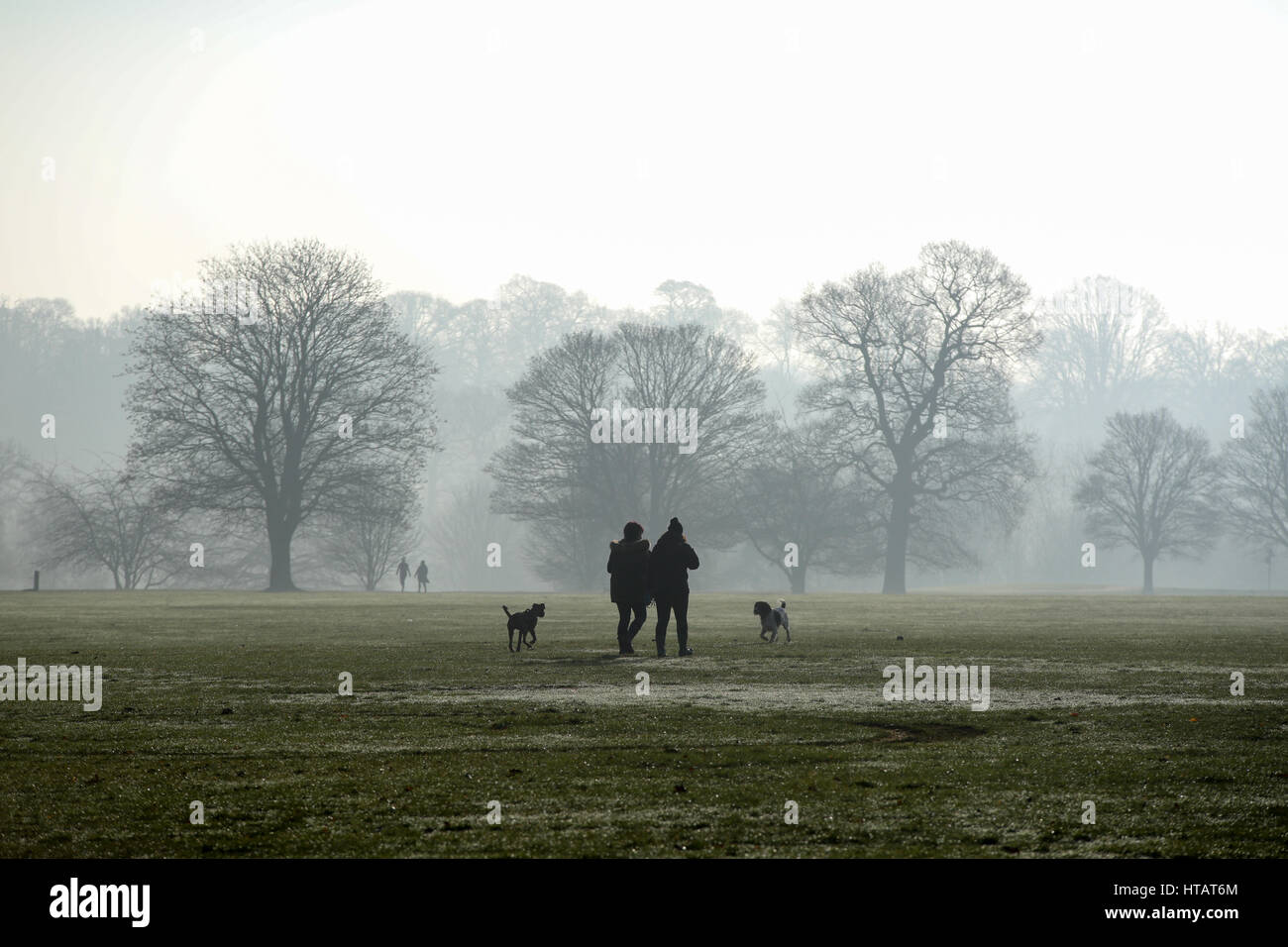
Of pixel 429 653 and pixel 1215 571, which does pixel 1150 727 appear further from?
pixel 1215 571

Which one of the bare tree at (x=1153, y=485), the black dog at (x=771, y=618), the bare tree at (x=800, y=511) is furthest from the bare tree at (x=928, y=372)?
the black dog at (x=771, y=618)

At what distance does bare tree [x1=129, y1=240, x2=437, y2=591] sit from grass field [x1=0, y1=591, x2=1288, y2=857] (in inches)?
1432

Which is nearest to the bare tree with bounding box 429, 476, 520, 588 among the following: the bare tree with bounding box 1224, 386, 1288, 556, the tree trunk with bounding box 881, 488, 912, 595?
the tree trunk with bounding box 881, 488, 912, 595

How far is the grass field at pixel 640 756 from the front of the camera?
721cm

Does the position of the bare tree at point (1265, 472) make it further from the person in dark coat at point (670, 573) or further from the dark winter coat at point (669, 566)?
the dark winter coat at point (669, 566)

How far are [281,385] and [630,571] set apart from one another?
41.0 m

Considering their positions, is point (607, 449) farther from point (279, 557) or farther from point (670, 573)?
point (670, 573)

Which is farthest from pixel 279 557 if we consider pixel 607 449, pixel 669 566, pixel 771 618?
pixel 669 566

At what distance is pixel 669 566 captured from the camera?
19.7m

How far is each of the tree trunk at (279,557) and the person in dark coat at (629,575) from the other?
4015cm

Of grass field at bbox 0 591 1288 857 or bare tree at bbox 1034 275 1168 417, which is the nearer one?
grass field at bbox 0 591 1288 857

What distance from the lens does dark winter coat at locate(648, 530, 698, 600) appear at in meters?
19.4

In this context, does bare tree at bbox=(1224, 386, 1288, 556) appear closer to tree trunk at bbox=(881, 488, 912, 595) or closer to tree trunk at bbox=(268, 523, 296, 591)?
tree trunk at bbox=(881, 488, 912, 595)
